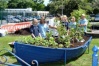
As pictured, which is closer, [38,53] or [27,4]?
[38,53]

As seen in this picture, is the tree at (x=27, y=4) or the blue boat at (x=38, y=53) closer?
the blue boat at (x=38, y=53)

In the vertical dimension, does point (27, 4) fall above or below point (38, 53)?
above

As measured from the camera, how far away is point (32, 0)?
116812 millimetres

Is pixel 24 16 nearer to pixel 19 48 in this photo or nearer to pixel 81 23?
pixel 81 23

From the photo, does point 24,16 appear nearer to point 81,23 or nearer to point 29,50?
point 81,23

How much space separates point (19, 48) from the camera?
27.6 feet

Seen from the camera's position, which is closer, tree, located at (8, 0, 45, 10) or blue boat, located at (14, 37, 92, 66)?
blue boat, located at (14, 37, 92, 66)

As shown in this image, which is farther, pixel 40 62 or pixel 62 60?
pixel 62 60

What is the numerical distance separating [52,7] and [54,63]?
39645 mm

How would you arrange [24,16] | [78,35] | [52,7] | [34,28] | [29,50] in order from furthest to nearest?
[24,16], [52,7], [78,35], [34,28], [29,50]

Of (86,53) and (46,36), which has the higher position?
(46,36)

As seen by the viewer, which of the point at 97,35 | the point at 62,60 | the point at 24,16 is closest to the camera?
the point at 62,60

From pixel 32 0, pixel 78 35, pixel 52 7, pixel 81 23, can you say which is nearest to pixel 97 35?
pixel 81 23

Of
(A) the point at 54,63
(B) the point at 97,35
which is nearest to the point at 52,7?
(B) the point at 97,35
